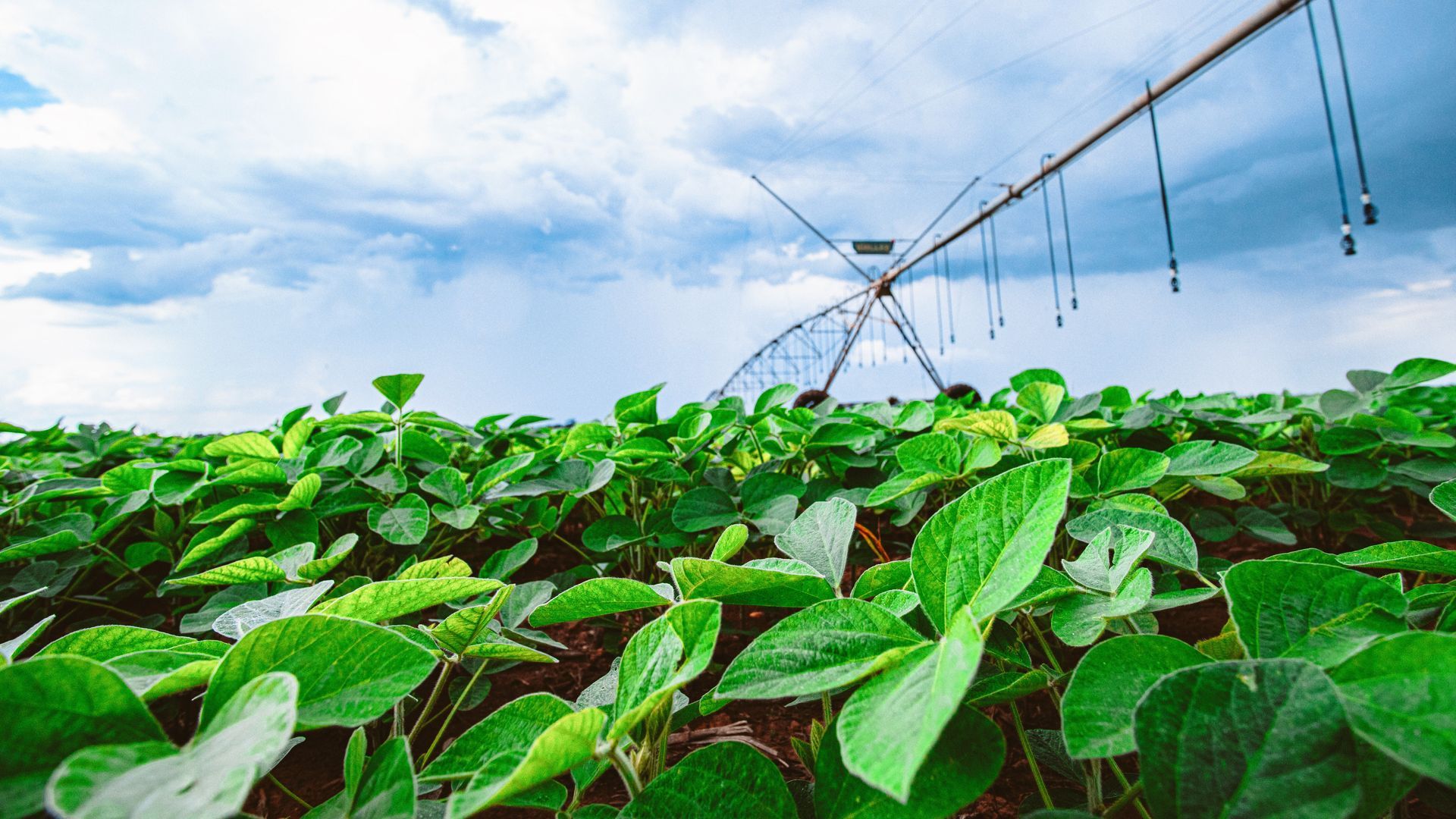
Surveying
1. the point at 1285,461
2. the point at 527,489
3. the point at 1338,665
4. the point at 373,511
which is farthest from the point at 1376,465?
the point at 373,511

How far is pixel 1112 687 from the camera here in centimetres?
31

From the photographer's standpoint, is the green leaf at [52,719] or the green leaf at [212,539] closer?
the green leaf at [52,719]

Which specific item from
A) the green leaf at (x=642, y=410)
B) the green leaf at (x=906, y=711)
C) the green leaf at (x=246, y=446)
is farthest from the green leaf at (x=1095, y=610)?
the green leaf at (x=246, y=446)

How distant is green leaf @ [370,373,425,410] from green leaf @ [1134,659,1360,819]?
0.95 m

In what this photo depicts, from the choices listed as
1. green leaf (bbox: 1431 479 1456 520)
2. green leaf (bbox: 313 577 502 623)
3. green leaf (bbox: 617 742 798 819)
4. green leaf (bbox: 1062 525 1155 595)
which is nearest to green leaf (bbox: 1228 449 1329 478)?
green leaf (bbox: 1431 479 1456 520)

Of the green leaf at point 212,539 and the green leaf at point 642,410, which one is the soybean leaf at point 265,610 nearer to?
the green leaf at point 212,539

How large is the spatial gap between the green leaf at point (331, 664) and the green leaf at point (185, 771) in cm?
3

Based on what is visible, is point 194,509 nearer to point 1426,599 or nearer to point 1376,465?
point 1426,599

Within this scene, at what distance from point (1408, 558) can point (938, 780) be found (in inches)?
11.8

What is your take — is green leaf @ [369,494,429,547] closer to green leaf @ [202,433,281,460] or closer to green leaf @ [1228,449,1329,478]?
green leaf @ [202,433,281,460]

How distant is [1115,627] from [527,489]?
624mm

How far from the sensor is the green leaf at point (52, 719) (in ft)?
0.78

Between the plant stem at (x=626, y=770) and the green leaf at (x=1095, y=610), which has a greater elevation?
the green leaf at (x=1095, y=610)

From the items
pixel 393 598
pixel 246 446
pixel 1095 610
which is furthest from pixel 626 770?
pixel 246 446
